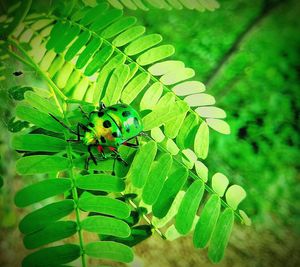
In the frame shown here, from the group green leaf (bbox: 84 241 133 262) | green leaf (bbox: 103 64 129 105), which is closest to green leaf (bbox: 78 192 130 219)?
green leaf (bbox: 84 241 133 262)

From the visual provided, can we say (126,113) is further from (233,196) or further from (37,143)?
(233,196)

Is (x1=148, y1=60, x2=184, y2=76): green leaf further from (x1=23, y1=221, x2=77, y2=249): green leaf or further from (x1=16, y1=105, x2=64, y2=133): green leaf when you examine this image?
(x1=23, y1=221, x2=77, y2=249): green leaf

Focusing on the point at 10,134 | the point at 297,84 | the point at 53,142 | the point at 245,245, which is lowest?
the point at 245,245

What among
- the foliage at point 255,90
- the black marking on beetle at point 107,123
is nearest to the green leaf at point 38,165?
the black marking on beetle at point 107,123

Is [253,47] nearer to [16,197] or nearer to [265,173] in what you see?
[265,173]

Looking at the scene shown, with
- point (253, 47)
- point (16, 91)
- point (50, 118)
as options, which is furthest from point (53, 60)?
point (253, 47)

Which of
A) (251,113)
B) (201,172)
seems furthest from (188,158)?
(251,113)
